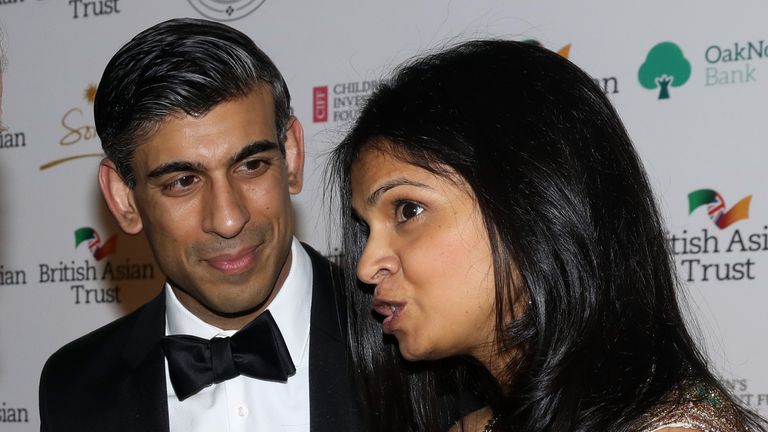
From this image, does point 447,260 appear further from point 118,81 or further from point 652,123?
point 652,123

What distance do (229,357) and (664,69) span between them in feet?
4.26

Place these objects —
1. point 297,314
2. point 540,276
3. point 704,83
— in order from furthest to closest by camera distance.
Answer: point 704,83 → point 297,314 → point 540,276

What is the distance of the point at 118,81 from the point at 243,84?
27cm

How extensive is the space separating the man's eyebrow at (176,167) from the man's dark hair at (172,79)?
0.30 ft

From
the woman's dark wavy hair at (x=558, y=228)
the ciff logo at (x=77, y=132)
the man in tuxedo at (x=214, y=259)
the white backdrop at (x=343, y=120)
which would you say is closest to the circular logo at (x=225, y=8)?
the white backdrop at (x=343, y=120)

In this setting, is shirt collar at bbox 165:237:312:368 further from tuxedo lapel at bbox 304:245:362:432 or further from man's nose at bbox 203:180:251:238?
man's nose at bbox 203:180:251:238

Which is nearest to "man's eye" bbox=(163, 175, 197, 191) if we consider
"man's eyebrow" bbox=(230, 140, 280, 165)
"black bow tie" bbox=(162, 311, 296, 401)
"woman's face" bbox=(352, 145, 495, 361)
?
"man's eyebrow" bbox=(230, 140, 280, 165)

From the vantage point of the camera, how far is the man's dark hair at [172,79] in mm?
2074

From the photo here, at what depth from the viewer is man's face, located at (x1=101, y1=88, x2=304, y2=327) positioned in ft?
6.68

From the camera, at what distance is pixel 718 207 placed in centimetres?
241

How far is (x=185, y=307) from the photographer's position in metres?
2.26

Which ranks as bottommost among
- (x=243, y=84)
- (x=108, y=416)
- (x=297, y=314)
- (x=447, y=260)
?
(x=108, y=416)

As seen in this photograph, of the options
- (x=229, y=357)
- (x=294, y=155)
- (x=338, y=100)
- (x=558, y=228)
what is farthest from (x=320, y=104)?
(x=558, y=228)

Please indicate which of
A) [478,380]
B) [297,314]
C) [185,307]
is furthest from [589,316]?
[185,307]
